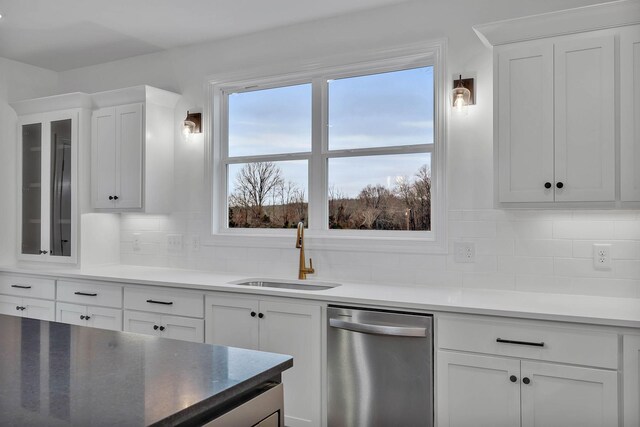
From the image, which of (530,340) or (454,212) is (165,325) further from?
(530,340)

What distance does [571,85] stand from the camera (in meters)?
2.52

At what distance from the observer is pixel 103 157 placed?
4121mm

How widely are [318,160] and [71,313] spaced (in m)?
2.17

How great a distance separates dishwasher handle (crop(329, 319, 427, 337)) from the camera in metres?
2.54

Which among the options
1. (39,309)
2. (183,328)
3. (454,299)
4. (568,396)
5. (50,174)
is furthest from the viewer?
(50,174)

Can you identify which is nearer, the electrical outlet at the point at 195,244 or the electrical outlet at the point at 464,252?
the electrical outlet at the point at 464,252

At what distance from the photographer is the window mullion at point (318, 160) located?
3629mm

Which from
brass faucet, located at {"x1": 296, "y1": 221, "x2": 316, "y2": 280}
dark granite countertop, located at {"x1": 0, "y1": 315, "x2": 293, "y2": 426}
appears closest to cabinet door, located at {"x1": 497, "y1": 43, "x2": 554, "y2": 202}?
brass faucet, located at {"x1": 296, "y1": 221, "x2": 316, "y2": 280}

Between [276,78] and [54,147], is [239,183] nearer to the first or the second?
[276,78]

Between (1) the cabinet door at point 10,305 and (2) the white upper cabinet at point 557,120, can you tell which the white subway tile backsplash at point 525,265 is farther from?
(1) the cabinet door at point 10,305

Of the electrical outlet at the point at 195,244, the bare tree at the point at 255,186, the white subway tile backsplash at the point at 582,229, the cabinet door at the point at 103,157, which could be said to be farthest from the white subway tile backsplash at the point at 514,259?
the cabinet door at the point at 103,157

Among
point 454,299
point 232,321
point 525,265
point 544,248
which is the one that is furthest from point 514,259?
point 232,321

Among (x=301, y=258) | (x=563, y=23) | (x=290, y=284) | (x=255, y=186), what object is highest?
(x=563, y=23)

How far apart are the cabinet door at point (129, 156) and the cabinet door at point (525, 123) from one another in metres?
2.64
